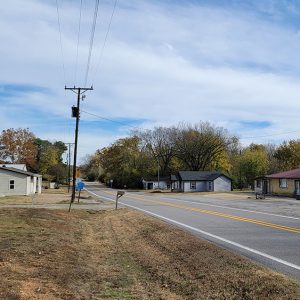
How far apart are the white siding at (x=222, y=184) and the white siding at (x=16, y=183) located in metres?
43.6

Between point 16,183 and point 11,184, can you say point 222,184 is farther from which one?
point 11,184

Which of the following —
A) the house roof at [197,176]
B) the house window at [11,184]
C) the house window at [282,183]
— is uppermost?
the house roof at [197,176]

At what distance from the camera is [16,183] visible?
189 ft

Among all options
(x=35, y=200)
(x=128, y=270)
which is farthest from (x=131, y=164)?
(x=128, y=270)

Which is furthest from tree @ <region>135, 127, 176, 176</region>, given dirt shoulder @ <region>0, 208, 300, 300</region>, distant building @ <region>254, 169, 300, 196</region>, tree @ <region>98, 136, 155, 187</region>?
dirt shoulder @ <region>0, 208, 300, 300</region>

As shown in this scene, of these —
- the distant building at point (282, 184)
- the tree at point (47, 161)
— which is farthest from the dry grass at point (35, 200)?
the tree at point (47, 161)

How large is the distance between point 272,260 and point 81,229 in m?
10.1

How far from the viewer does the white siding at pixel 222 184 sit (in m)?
90.9

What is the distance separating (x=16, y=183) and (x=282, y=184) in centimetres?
3427

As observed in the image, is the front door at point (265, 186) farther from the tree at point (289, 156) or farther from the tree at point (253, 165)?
the tree at point (289, 156)

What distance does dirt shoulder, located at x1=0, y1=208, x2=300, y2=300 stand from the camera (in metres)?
7.73

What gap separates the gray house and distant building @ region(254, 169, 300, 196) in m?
22.1

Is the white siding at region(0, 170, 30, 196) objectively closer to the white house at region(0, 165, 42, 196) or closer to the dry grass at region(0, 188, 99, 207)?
the white house at region(0, 165, 42, 196)

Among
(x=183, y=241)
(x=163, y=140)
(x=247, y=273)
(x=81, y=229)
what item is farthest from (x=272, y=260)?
(x=163, y=140)
